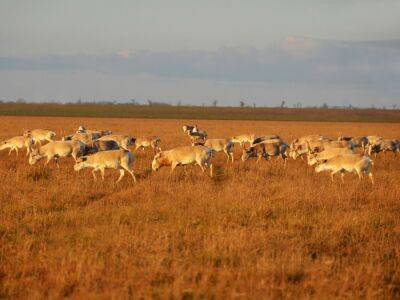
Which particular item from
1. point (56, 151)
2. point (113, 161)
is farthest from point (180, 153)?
point (56, 151)

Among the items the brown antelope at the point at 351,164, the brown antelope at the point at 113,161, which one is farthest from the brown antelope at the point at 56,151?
the brown antelope at the point at 351,164

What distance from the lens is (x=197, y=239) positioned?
1002 centimetres

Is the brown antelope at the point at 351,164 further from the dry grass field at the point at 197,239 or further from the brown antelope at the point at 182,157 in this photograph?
the brown antelope at the point at 182,157

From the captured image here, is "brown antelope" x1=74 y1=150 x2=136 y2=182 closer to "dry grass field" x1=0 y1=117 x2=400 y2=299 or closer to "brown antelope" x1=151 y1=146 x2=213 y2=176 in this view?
"dry grass field" x1=0 y1=117 x2=400 y2=299

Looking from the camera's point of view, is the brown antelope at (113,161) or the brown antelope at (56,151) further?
the brown antelope at (56,151)

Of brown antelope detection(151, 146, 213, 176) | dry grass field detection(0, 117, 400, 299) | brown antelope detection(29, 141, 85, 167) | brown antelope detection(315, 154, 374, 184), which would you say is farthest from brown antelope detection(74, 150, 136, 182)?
brown antelope detection(315, 154, 374, 184)

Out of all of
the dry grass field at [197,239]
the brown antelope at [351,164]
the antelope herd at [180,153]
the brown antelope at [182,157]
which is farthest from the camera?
the brown antelope at [182,157]

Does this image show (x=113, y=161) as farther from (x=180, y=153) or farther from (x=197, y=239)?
(x=197, y=239)

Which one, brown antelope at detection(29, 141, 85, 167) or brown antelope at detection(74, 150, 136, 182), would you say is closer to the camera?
brown antelope at detection(74, 150, 136, 182)

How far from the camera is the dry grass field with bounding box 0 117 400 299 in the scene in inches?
299

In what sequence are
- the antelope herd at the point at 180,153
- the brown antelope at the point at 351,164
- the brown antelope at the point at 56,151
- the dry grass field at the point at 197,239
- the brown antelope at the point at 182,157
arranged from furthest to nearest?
the brown antelope at the point at 56,151 → the brown antelope at the point at 182,157 → the antelope herd at the point at 180,153 → the brown antelope at the point at 351,164 → the dry grass field at the point at 197,239

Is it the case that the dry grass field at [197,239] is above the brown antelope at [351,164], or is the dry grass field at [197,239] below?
below

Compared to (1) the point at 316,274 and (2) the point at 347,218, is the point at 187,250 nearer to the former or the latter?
(1) the point at 316,274

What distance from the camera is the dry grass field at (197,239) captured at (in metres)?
7.59
